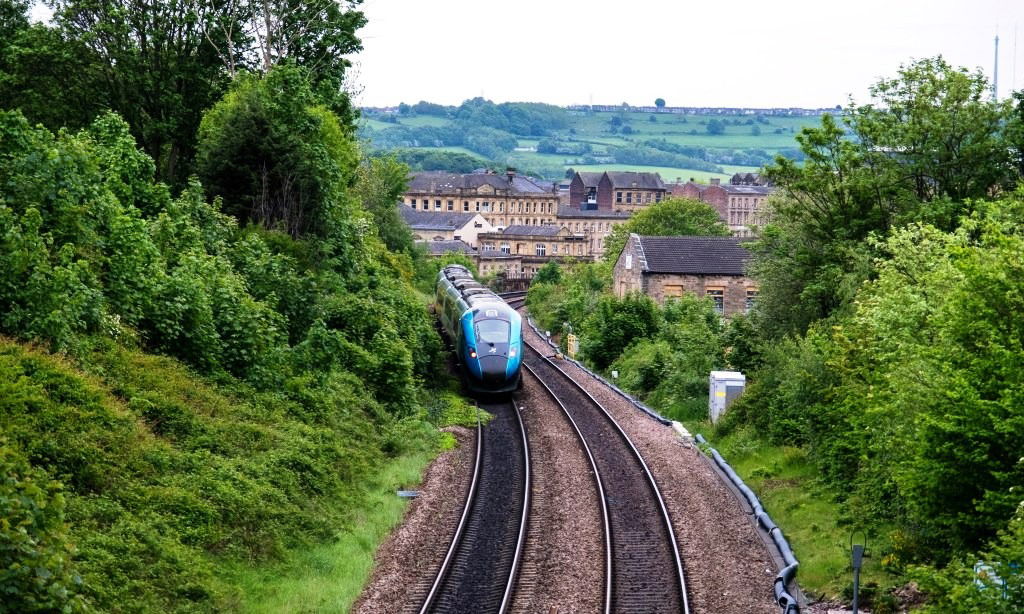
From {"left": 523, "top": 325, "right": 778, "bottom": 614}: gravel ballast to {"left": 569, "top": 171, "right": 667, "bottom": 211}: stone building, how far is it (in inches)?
5003

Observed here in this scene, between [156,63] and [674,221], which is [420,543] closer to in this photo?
[156,63]

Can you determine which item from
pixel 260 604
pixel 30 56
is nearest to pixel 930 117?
pixel 260 604

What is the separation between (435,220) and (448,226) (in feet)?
9.72

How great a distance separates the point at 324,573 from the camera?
14.9 metres

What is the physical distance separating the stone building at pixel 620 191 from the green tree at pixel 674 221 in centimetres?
6758

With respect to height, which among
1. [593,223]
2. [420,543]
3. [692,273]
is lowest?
[420,543]

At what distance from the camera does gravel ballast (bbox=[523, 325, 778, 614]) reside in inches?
586

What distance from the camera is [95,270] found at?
58.9ft

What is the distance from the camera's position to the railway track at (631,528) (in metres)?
14.8

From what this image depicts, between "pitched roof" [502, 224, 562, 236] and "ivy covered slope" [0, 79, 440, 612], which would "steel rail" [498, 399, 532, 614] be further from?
"pitched roof" [502, 224, 562, 236]

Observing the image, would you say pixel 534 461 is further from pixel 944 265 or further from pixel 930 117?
pixel 930 117

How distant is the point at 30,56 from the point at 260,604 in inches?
1049

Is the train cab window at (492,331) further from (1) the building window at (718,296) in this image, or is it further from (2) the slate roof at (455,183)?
(2) the slate roof at (455,183)

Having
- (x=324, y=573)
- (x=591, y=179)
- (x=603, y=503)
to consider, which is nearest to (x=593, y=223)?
(x=591, y=179)
